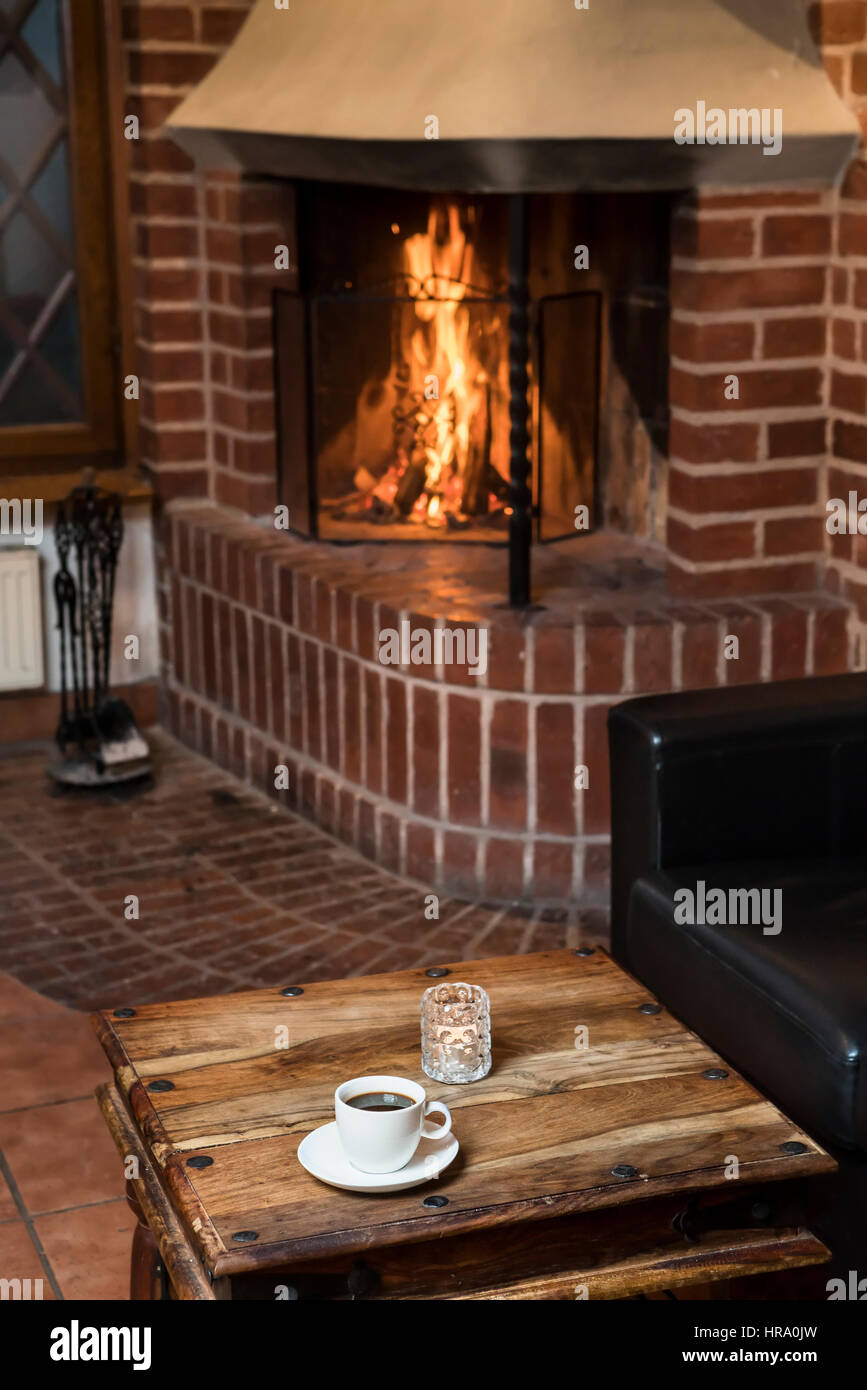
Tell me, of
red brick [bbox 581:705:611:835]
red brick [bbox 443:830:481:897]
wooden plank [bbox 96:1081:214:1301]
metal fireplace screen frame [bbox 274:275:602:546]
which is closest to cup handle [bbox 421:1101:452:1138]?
wooden plank [bbox 96:1081:214:1301]

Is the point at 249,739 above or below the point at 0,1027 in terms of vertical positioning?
above

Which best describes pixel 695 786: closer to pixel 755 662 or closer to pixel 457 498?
pixel 755 662

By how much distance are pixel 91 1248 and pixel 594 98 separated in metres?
2.15

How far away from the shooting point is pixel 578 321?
4.05 meters

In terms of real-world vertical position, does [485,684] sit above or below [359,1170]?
above

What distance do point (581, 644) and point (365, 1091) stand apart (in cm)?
176

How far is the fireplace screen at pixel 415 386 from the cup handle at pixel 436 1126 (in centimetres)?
242

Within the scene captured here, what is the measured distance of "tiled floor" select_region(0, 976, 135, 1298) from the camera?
95.1 inches

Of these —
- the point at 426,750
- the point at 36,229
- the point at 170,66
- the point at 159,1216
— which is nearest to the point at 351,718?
the point at 426,750

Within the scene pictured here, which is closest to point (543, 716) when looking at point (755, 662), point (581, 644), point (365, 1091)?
point (581, 644)

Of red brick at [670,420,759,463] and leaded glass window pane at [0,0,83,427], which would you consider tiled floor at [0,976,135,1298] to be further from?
leaded glass window pane at [0,0,83,427]

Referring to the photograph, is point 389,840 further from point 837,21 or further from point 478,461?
point 837,21

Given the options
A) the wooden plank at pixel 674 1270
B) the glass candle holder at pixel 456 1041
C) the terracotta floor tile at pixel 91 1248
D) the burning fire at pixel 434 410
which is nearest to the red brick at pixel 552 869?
the burning fire at pixel 434 410

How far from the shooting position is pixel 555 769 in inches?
140
